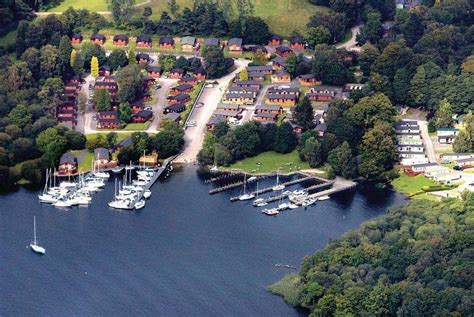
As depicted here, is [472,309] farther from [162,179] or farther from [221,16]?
[221,16]

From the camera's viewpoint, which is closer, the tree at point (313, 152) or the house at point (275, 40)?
the tree at point (313, 152)

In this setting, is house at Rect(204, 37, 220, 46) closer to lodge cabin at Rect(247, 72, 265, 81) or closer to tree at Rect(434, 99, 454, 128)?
lodge cabin at Rect(247, 72, 265, 81)

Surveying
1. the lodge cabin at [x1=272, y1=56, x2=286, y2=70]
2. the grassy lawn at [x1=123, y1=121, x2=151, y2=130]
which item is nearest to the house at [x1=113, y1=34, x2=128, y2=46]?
the lodge cabin at [x1=272, y1=56, x2=286, y2=70]

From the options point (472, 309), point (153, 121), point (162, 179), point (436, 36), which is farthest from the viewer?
point (436, 36)

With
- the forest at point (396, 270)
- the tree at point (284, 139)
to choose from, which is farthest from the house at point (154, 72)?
the forest at point (396, 270)

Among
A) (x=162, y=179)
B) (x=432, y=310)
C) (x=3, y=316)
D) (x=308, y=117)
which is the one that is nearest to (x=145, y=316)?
(x=3, y=316)

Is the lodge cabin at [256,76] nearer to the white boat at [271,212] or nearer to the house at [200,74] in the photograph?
the house at [200,74]
